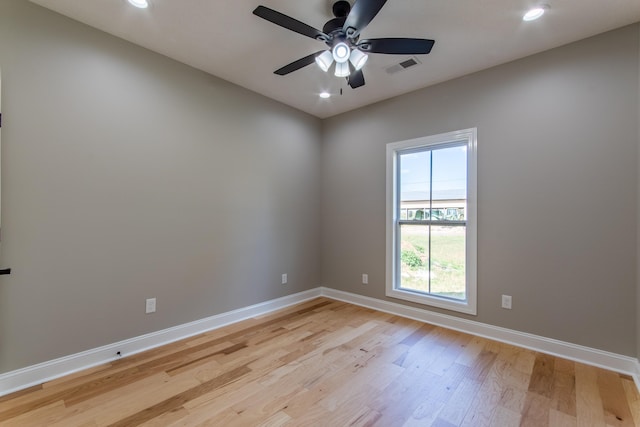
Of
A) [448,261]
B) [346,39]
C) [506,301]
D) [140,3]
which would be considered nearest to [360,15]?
[346,39]

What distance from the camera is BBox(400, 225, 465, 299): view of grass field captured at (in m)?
3.19

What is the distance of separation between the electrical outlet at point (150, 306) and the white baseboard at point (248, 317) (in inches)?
8.4

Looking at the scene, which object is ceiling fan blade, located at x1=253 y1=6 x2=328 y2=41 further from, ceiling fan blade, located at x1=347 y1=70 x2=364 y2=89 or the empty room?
ceiling fan blade, located at x1=347 y1=70 x2=364 y2=89

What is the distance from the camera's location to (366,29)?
2.32 metres

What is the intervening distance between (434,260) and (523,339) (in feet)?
3.56

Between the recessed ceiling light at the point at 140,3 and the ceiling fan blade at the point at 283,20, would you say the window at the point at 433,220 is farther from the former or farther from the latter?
the recessed ceiling light at the point at 140,3

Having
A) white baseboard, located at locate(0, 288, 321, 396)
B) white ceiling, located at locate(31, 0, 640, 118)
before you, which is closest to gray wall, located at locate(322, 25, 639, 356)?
white ceiling, located at locate(31, 0, 640, 118)

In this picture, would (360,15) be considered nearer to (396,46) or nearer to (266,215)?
(396,46)

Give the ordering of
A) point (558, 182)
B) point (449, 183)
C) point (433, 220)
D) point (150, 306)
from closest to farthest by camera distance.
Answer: point (558, 182), point (150, 306), point (449, 183), point (433, 220)

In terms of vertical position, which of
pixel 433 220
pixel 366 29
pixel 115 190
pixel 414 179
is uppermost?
pixel 366 29

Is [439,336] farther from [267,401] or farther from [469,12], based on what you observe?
[469,12]

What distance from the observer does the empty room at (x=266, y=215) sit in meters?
1.99

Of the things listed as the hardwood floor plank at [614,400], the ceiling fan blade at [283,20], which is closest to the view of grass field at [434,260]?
the hardwood floor plank at [614,400]

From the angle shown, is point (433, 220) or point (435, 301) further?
point (433, 220)
